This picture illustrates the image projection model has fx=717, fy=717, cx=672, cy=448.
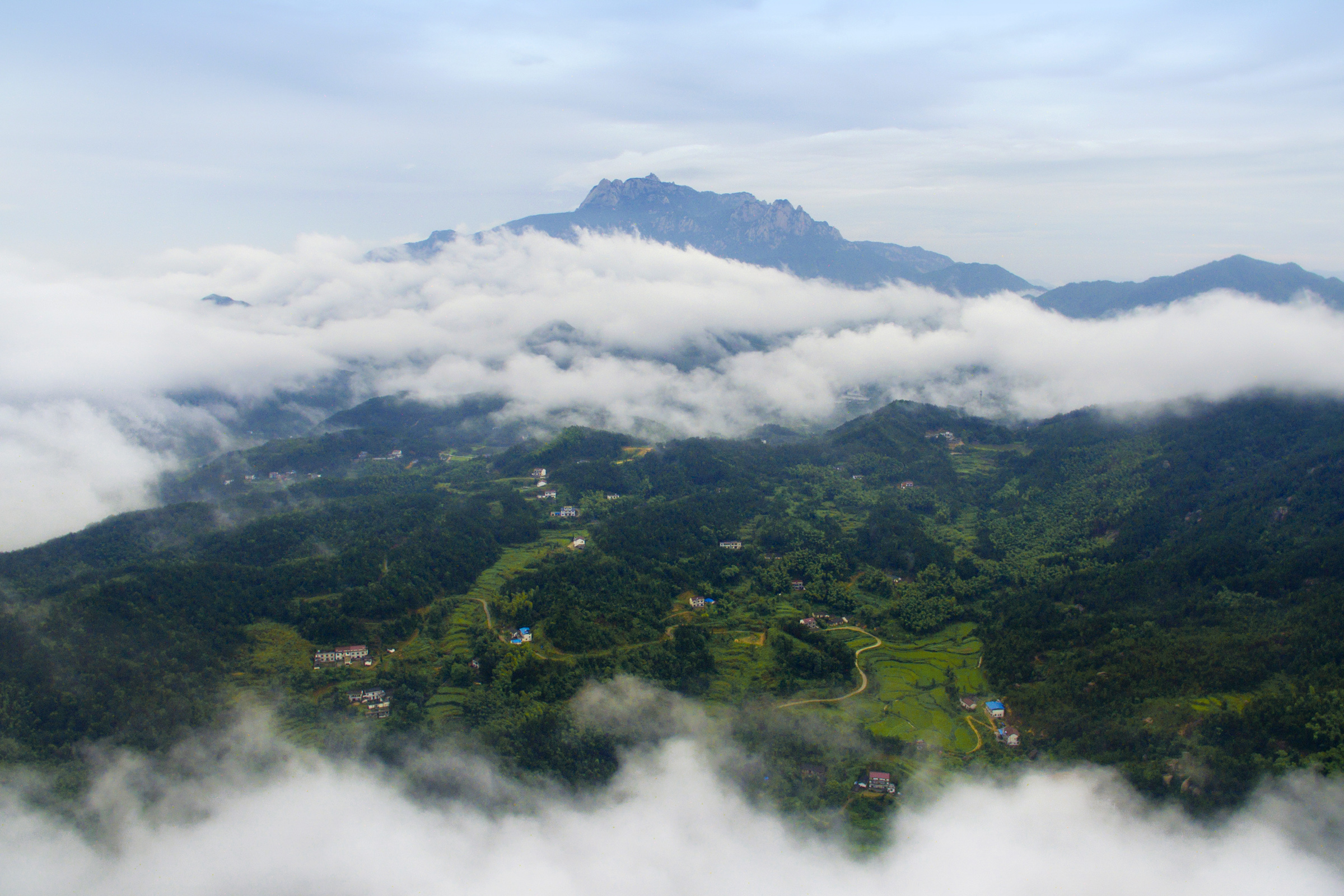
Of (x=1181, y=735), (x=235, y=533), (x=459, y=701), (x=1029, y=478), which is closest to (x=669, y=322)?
(x=1029, y=478)

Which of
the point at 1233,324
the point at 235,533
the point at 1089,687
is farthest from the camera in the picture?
the point at 1233,324

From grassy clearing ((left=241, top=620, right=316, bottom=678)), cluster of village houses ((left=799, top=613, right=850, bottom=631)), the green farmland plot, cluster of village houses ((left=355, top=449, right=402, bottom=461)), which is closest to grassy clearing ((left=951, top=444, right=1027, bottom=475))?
the green farmland plot

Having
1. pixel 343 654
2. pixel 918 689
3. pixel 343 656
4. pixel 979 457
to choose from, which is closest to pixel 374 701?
pixel 343 656

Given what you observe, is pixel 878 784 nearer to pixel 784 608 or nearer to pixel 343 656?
pixel 784 608

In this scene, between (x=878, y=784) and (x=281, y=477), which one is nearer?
(x=878, y=784)

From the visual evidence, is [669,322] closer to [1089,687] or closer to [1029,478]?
[1029,478]
